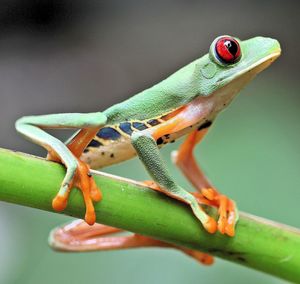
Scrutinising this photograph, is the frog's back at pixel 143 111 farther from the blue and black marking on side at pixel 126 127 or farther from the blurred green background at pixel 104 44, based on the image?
the blurred green background at pixel 104 44

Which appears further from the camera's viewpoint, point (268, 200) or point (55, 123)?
point (268, 200)

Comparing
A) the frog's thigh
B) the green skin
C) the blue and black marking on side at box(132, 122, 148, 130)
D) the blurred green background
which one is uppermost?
the green skin

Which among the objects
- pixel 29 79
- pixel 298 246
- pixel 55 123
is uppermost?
pixel 55 123

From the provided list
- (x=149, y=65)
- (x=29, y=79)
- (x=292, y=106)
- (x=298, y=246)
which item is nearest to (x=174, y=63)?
(x=149, y=65)

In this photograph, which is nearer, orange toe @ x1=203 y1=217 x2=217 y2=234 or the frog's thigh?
orange toe @ x1=203 y1=217 x2=217 y2=234

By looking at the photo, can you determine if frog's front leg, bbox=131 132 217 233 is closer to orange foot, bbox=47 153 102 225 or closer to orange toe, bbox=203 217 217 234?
orange toe, bbox=203 217 217 234

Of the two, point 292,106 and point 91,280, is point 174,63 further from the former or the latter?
point 91,280

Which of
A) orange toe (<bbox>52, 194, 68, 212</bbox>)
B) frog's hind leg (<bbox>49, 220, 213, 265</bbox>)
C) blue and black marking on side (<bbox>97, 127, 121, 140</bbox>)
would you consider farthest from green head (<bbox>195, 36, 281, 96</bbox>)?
orange toe (<bbox>52, 194, 68, 212</bbox>)

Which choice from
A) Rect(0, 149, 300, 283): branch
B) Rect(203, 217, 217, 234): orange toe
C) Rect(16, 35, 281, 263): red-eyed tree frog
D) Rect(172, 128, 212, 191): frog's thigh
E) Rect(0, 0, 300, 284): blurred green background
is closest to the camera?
Rect(0, 149, 300, 283): branch
